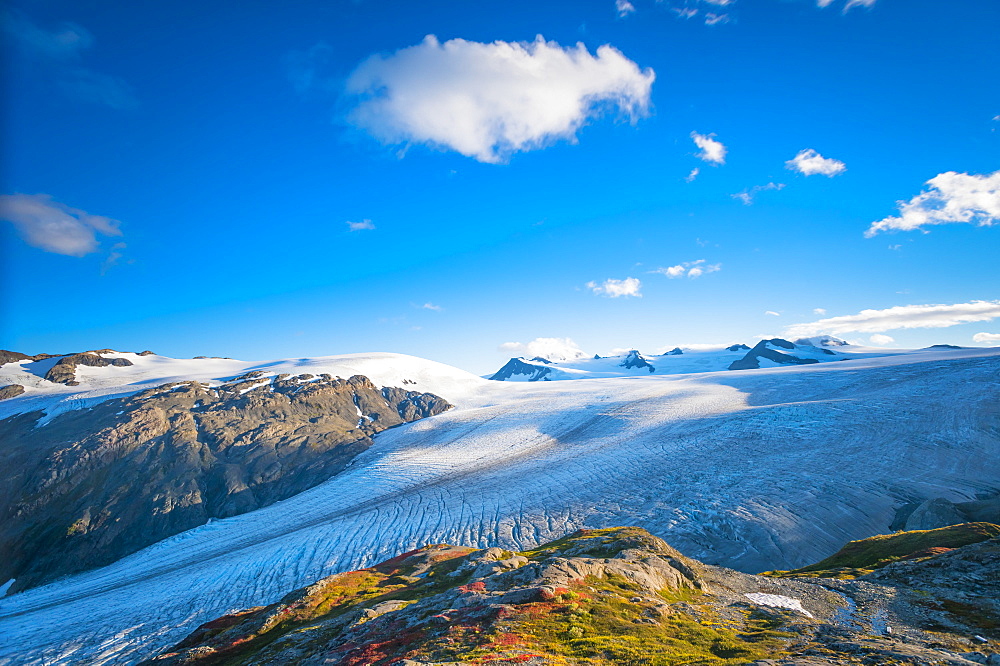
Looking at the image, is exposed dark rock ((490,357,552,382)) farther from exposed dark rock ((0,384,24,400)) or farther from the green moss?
the green moss

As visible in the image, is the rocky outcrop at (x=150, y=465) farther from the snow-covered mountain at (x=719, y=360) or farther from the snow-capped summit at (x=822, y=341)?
the snow-capped summit at (x=822, y=341)

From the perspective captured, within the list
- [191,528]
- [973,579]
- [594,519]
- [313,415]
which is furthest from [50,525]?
[973,579]

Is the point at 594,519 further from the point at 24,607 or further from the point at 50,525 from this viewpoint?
the point at 50,525

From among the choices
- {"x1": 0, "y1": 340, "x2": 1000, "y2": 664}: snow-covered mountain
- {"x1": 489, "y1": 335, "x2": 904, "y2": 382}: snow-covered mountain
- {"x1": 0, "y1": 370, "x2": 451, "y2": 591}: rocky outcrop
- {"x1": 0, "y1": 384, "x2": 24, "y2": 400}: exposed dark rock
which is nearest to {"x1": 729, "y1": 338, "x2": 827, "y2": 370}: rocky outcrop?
{"x1": 489, "y1": 335, "x2": 904, "y2": 382}: snow-covered mountain

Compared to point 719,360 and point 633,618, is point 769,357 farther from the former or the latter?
point 633,618

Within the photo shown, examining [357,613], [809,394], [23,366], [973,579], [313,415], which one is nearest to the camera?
[973,579]

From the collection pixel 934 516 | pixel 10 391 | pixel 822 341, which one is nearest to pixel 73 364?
pixel 10 391

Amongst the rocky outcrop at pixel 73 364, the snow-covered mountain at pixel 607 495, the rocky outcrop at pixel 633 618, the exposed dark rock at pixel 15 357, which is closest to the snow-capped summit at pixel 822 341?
the snow-covered mountain at pixel 607 495
